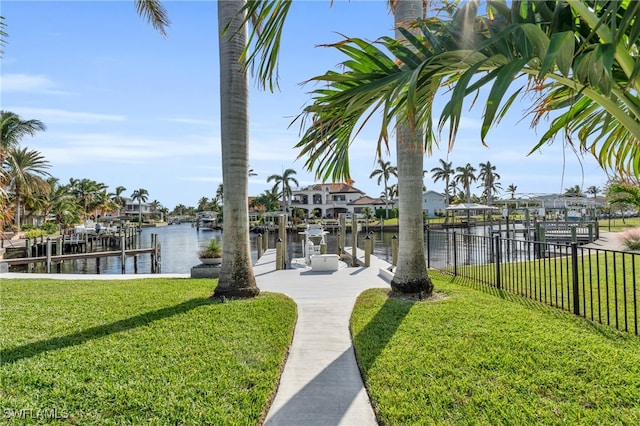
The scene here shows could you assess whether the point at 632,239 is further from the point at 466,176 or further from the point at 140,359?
the point at 466,176

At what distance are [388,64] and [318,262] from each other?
418 inches

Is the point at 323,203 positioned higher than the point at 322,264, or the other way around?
the point at 323,203

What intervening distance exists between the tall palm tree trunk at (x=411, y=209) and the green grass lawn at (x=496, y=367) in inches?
55.1

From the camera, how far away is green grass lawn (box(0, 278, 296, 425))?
3408 millimetres

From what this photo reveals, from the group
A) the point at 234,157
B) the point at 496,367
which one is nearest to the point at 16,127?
the point at 234,157

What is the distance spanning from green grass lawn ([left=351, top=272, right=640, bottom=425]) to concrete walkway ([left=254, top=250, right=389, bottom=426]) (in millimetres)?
204

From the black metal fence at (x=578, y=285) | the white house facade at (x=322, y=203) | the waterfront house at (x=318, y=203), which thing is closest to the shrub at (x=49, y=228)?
the white house facade at (x=322, y=203)

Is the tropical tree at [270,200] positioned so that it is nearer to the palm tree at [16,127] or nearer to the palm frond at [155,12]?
the palm tree at [16,127]

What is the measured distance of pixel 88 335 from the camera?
531 centimetres

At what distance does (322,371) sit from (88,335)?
11.1 feet

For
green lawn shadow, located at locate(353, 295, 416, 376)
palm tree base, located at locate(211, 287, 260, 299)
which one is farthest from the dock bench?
green lawn shadow, located at locate(353, 295, 416, 376)

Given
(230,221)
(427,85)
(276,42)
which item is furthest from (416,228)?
(276,42)

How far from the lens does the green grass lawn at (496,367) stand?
10.9 ft

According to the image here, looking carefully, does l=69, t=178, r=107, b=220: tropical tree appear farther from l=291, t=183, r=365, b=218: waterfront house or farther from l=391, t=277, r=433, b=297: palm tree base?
l=391, t=277, r=433, b=297: palm tree base
